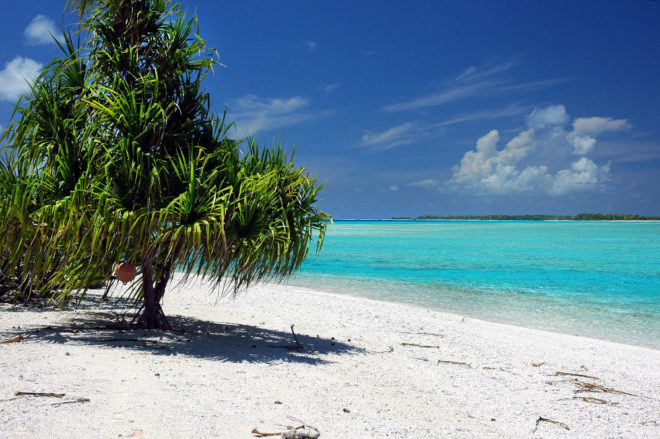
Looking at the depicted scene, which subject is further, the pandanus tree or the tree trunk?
the tree trunk

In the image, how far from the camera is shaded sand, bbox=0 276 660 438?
3.41 meters

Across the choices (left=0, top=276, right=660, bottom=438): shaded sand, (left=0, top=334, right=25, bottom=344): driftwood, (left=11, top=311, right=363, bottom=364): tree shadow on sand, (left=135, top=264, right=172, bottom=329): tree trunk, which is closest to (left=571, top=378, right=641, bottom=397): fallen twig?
(left=0, top=276, right=660, bottom=438): shaded sand

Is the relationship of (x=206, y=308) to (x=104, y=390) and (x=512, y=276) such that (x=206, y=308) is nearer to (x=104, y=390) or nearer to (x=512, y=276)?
(x=104, y=390)

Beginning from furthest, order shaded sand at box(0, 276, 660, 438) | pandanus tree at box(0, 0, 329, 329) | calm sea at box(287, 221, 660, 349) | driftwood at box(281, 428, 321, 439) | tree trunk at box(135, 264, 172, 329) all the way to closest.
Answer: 1. calm sea at box(287, 221, 660, 349)
2. tree trunk at box(135, 264, 172, 329)
3. pandanus tree at box(0, 0, 329, 329)
4. shaded sand at box(0, 276, 660, 438)
5. driftwood at box(281, 428, 321, 439)

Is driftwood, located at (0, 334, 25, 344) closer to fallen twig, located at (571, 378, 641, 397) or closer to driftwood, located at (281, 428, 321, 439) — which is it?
driftwood, located at (281, 428, 321, 439)

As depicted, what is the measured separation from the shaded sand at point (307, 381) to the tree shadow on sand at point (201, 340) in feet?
0.08

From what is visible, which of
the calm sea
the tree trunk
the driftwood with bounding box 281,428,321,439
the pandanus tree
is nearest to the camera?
the driftwood with bounding box 281,428,321,439

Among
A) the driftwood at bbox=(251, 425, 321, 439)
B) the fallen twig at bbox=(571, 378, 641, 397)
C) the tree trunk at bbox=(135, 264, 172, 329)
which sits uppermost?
the tree trunk at bbox=(135, 264, 172, 329)

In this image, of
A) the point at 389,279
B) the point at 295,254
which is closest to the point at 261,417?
the point at 295,254

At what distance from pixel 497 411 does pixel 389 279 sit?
14670 mm

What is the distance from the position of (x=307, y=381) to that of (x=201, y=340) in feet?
6.47

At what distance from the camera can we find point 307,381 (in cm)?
464

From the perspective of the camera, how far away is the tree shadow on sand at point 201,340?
17.6 feet

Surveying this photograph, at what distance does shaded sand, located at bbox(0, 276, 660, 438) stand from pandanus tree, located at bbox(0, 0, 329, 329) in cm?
94
